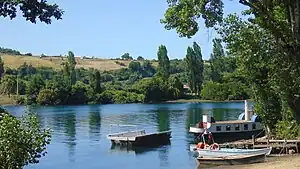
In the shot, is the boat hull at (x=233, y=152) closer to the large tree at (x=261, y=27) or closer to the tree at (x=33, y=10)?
the large tree at (x=261, y=27)

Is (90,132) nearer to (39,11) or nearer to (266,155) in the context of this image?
(266,155)

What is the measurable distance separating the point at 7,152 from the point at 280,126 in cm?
3427

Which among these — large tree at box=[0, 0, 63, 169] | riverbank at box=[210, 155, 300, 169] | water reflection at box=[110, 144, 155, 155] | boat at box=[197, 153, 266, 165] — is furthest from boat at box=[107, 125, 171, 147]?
large tree at box=[0, 0, 63, 169]

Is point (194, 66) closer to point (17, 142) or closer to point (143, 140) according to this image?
point (143, 140)

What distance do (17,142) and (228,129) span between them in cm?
4937

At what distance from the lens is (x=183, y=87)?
18962cm

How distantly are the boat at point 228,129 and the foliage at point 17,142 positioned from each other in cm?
4523

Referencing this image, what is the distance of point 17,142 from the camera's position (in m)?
16.3

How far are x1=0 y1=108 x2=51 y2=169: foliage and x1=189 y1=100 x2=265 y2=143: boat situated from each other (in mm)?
45227

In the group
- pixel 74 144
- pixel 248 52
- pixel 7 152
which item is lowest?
pixel 74 144

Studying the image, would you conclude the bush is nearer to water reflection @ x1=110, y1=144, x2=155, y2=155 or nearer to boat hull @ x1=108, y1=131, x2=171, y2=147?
water reflection @ x1=110, y1=144, x2=155, y2=155

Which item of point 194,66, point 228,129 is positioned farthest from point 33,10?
point 194,66

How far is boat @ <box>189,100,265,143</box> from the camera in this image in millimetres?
62153

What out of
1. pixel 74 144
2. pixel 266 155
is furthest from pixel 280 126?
pixel 74 144
